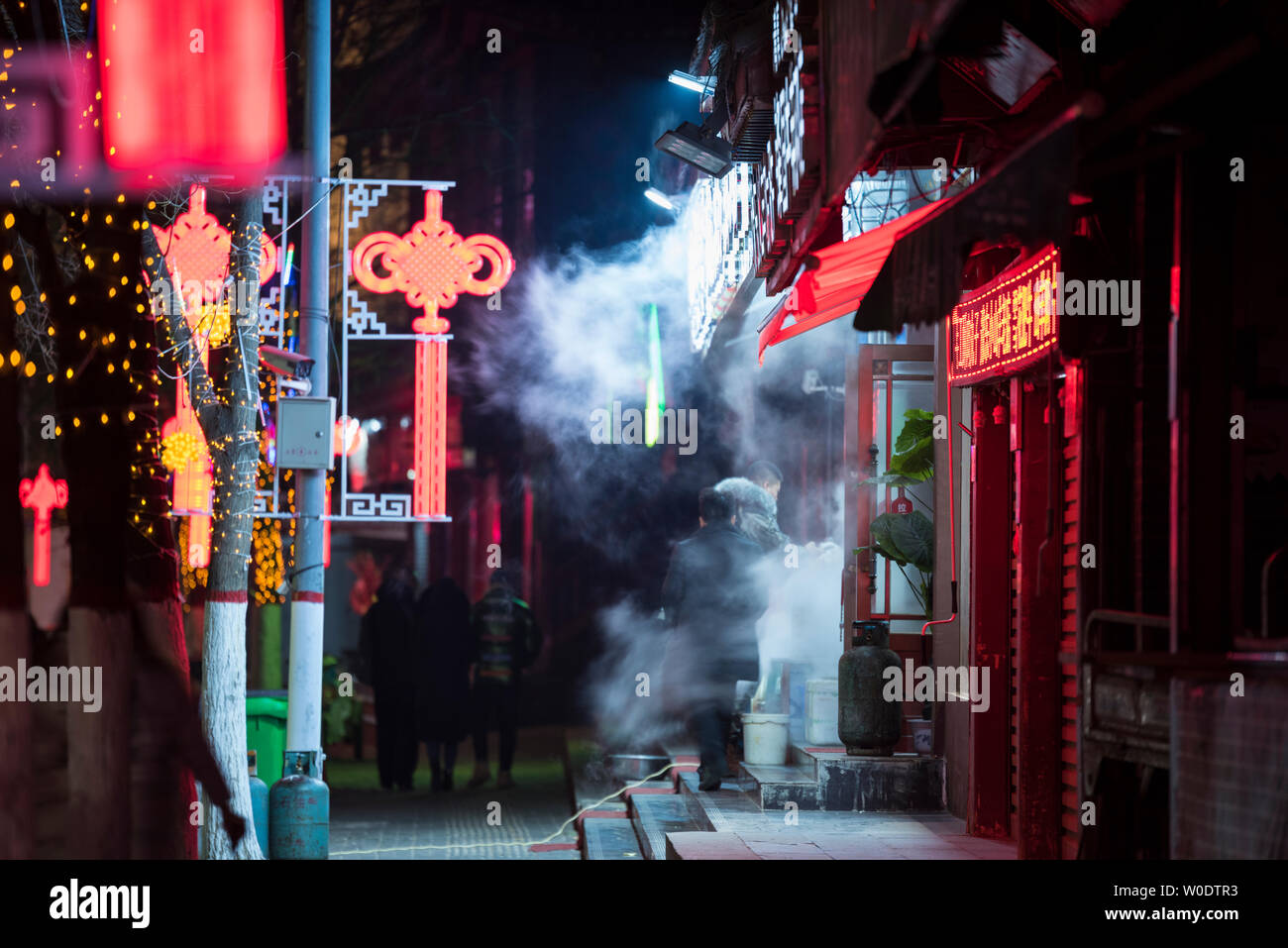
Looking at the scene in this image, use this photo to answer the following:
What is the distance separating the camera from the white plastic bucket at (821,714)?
11.8 metres

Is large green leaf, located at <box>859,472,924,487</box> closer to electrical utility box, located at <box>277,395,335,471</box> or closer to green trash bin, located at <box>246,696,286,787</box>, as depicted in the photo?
electrical utility box, located at <box>277,395,335,471</box>

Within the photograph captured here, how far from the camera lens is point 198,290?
438 inches

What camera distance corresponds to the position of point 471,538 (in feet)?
91.1

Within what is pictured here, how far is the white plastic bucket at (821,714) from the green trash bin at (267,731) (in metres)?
4.88

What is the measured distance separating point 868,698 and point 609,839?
2.52 m

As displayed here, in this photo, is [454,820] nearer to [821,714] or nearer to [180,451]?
[821,714]

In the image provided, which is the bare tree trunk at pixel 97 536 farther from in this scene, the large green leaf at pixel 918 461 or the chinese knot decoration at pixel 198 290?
the large green leaf at pixel 918 461

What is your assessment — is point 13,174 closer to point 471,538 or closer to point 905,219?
point 905,219

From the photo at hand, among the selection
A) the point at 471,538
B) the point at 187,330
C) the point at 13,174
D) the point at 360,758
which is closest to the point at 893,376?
the point at 187,330

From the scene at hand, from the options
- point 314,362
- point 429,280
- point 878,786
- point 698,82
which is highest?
point 698,82

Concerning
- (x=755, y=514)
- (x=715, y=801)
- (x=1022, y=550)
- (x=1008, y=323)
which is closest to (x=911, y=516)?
(x=755, y=514)

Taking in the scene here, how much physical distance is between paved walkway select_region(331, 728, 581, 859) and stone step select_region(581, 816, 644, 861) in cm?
22

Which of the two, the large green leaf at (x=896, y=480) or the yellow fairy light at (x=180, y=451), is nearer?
the large green leaf at (x=896, y=480)

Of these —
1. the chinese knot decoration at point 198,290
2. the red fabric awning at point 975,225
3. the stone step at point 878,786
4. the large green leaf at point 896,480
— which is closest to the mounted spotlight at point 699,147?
the large green leaf at point 896,480
